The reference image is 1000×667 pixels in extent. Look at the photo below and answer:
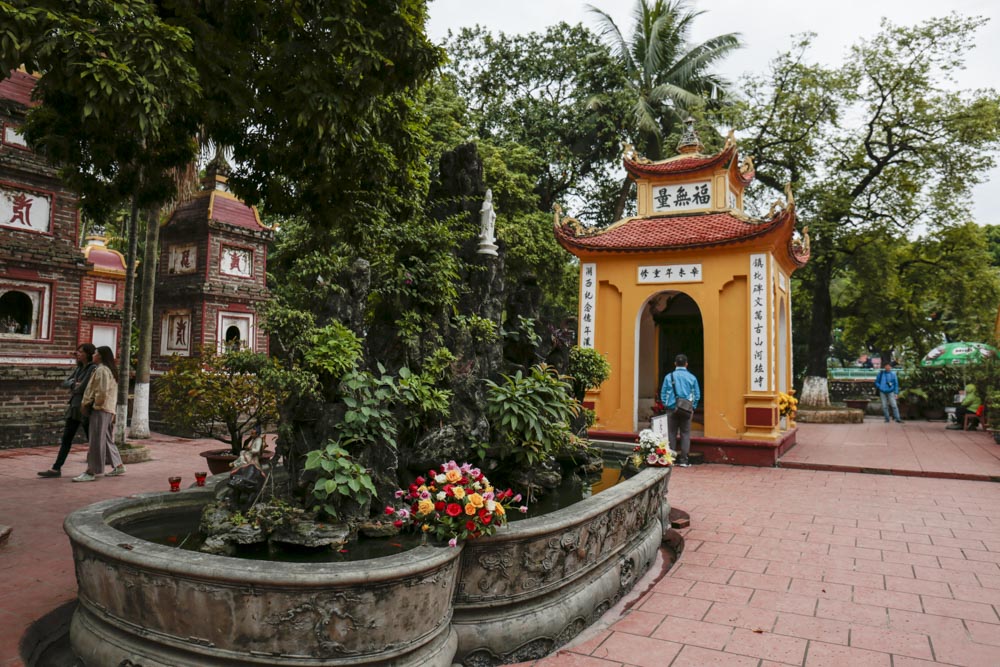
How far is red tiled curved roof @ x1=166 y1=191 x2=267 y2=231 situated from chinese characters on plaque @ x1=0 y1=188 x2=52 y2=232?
3621 mm

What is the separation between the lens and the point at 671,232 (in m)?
11.4

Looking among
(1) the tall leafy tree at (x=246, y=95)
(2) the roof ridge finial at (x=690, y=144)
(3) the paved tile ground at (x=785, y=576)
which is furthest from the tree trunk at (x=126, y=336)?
(2) the roof ridge finial at (x=690, y=144)

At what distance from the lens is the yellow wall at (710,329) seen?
10523 mm

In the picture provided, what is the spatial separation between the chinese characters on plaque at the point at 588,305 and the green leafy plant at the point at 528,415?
6.57 meters

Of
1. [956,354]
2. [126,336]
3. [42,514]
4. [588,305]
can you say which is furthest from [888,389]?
[42,514]

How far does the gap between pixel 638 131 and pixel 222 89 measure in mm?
18787

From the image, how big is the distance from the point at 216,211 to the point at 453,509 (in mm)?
13930

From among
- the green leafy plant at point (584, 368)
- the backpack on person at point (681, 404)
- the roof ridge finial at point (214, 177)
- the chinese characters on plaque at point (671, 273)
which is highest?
the roof ridge finial at point (214, 177)

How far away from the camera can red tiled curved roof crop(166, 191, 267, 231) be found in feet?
48.5

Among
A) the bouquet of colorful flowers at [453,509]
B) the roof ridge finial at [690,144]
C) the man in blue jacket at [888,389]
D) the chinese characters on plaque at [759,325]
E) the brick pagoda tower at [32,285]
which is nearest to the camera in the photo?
the bouquet of colorful flowers at [453,509]

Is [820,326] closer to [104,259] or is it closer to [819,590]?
[819,590]

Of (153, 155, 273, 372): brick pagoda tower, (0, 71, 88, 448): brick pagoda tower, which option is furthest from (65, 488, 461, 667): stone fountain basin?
(153, 155, 273, 372): brick pagoda tower

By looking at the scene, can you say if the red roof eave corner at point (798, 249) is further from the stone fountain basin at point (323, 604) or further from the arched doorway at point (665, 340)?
the stone fountain basin at point (323, 604)

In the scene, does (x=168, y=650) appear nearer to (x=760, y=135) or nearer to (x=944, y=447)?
(x=944, y=447)
